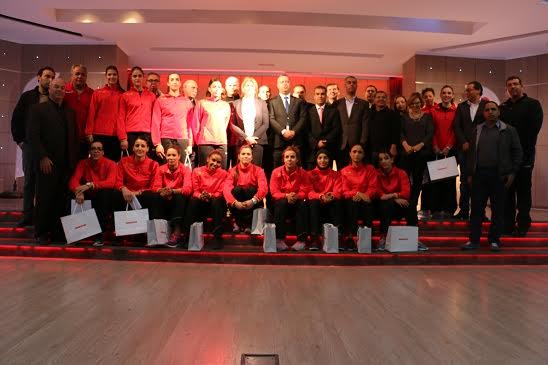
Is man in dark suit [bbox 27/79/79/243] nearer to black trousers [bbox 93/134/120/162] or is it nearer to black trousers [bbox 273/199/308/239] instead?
black trousers [bbox 93/134/120/162]

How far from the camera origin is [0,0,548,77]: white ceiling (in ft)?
22.6

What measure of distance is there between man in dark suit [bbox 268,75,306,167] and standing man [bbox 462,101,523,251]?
1.89 meters

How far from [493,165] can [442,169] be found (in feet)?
2.16

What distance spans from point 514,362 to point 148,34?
7.54m

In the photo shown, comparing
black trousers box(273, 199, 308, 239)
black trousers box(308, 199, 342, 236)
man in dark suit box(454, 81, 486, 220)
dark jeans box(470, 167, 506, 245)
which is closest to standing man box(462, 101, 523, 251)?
dark jeans box(470, 167, 506, 245)

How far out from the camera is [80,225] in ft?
16.2

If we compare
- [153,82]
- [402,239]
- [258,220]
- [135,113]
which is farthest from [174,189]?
[402,239]

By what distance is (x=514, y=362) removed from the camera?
2.26 metres

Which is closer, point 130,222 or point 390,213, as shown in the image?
point 130,222

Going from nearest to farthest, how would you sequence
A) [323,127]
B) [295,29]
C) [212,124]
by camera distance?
1. [212,124]
2. [323,127]
3. [295,29]

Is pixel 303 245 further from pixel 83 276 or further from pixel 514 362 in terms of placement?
pixel 514 362

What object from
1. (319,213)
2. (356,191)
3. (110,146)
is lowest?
(319,213)

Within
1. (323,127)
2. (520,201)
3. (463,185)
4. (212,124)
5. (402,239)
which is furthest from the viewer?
(463,185)

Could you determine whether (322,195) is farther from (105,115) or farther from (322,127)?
(105,115)
